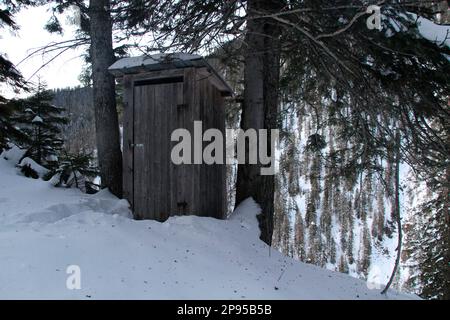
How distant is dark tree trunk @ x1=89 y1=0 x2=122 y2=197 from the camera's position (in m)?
7.14

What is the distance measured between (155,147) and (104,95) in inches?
84.9

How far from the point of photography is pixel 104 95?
288 inches

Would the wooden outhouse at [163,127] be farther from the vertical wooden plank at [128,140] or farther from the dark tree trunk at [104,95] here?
the dark tree trunk at [104,95]

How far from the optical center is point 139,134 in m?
6.14

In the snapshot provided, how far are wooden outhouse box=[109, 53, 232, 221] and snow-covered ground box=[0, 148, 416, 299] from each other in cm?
42

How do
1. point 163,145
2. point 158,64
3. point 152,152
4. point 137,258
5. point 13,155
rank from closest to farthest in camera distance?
point 137,258 → point 158,64 → point 163,145 → point 152,152 → point 13,155

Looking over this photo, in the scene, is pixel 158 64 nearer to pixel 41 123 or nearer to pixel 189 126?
pixel 189 126

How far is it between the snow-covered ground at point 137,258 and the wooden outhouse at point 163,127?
0.42 m

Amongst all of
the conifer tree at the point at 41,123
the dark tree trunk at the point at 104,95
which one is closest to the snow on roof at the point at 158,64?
the dark tree trunk at the point at 104,95

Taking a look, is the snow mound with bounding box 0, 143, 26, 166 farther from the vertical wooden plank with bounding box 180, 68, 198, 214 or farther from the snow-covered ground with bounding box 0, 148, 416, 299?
the vertical wooden plank with bounding box 180, 68, 198, 214

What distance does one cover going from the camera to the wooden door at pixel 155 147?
579cm

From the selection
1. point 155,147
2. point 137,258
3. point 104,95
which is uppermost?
point 104,95

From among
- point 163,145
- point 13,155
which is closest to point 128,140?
point 163,145

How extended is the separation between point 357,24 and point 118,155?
16.5ft
